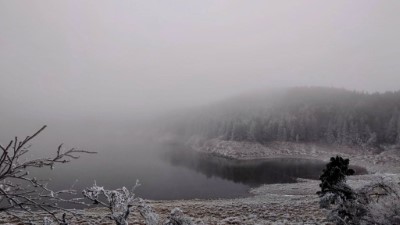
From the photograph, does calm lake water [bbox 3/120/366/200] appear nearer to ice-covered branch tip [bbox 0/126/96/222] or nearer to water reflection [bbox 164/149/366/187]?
water reflection [bbox 164/149/366/187]

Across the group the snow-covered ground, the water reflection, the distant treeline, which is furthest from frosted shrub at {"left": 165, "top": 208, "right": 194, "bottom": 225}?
the distant treeline

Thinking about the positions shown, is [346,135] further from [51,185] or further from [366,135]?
[51,185]

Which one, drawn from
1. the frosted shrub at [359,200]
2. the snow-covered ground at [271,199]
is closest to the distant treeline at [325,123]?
the snow-covered ground at [271,199]

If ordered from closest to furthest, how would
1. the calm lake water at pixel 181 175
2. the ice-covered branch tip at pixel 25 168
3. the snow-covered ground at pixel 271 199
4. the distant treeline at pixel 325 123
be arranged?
1. the ice-covered branch tip at pixel 25 168
2. the snow-covered ground at pixel 271 199
3. the calm lake water at pixel 181 175
4. the distant treeline at pixel 325 123

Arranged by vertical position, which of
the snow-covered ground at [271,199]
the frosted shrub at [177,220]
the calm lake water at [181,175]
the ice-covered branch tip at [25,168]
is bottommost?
the calm lake water at [181,175]

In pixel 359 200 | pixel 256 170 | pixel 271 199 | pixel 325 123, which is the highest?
pixel 325 123

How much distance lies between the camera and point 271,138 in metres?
139

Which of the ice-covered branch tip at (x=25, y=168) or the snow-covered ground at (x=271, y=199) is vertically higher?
the ice-covered branch tip at (x=25, y=168)

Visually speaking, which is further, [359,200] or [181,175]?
[181,175]

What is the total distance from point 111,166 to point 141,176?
53.3ft

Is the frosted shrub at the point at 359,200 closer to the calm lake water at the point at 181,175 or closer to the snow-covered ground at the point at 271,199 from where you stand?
the snow-covered ground at the point at 271,199

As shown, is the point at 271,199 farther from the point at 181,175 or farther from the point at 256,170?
the point at 256,170

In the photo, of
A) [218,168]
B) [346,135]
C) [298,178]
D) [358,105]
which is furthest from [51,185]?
[358,105]

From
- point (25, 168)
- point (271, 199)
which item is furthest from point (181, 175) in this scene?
point (25, 168)
